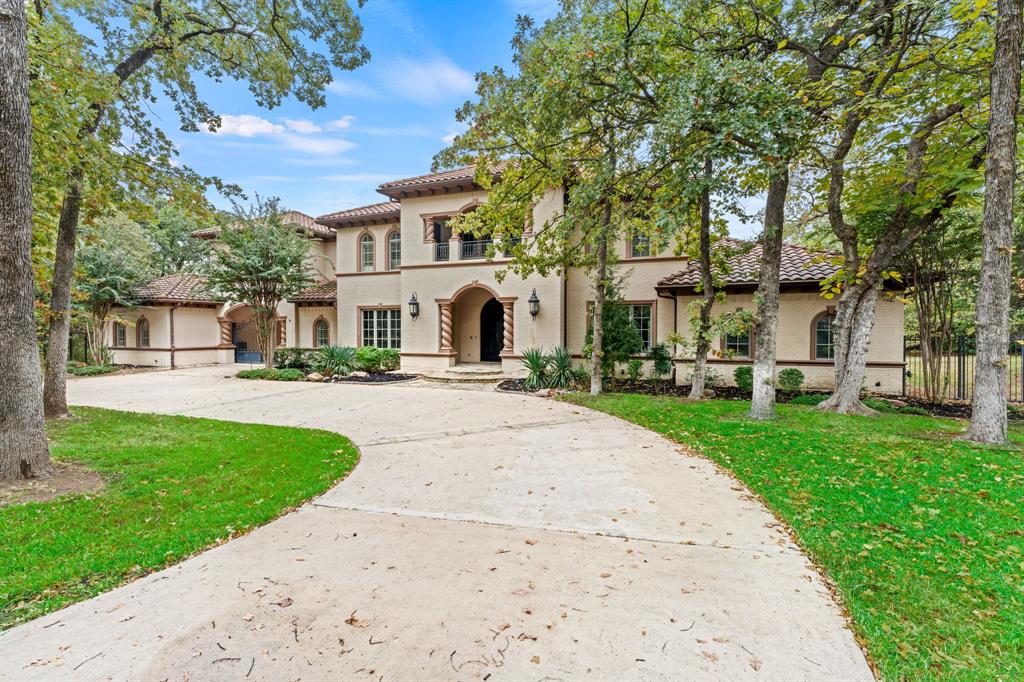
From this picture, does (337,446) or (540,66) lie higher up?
(540,66)

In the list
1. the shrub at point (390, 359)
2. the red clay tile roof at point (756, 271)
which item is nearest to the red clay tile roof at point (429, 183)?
the shrub at point (390, 359)

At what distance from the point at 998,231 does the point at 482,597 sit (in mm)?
8788

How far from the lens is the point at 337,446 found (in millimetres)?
6809

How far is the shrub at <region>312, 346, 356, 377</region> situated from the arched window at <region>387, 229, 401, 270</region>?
3.98 m

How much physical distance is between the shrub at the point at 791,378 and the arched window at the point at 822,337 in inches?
41.6

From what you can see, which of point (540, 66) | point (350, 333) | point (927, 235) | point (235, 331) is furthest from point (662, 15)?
→ point (235, 331)

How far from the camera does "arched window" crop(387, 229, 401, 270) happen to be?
58.8ft

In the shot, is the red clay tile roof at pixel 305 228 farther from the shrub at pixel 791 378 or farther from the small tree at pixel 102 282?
the shrub at pixel 791 378

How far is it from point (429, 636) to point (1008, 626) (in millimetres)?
3383

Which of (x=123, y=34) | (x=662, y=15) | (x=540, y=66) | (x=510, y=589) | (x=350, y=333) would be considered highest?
(x=123, y=34)

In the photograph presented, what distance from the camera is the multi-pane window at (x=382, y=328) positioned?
58.4ft

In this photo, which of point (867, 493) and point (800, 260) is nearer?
point (867, 493)

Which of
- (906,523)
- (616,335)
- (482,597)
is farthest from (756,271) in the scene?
(482,597)

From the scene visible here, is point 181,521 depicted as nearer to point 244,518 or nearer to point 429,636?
point 244,518
